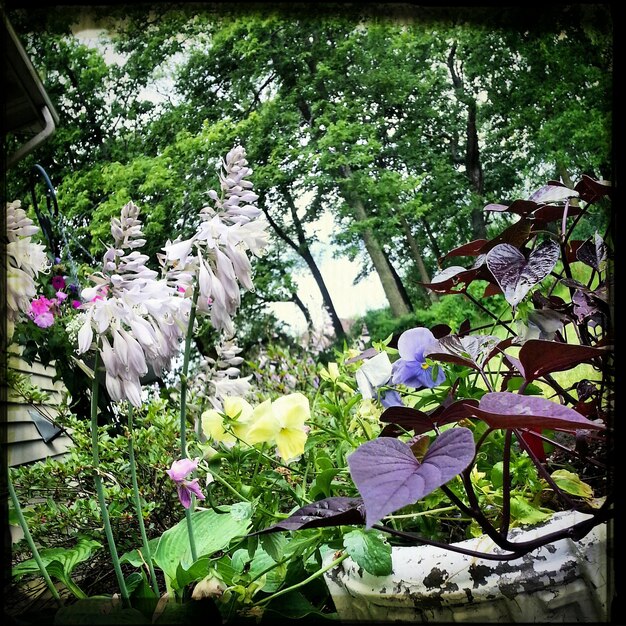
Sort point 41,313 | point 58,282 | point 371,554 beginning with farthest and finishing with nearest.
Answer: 1. point 58,282
2. point 41,313
3. point 371,554

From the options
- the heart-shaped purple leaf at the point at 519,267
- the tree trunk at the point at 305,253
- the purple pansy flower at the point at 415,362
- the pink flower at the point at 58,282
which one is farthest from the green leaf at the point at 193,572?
the tree trunk at the point at 305,253

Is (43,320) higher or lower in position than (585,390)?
higher

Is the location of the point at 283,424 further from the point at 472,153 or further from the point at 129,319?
the point at 472,153

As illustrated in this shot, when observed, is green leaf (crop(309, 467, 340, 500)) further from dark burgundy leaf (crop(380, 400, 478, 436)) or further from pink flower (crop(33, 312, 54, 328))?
pink flower (crop(33, 312, 54, 328))

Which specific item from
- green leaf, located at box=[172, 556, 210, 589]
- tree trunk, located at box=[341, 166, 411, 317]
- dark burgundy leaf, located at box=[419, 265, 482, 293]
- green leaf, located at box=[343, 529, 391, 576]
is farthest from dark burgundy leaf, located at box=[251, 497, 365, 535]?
tree trunk, located at box=[341, 166, 411, 317]

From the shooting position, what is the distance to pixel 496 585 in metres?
0.36

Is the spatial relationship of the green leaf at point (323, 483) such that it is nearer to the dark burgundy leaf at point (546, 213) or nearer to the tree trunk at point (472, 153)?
the dark burgundy leaf at point (546, 213)

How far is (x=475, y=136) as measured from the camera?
1.36 meters

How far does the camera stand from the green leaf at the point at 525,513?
43 centimetres

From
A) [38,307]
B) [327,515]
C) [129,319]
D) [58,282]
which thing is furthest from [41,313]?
[327,515]

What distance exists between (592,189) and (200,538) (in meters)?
0.58

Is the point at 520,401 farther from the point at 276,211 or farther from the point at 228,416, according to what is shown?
the point at 276,211

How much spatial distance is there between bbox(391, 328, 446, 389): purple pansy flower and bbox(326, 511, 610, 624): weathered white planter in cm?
18

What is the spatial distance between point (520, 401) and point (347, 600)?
0.77 feet
